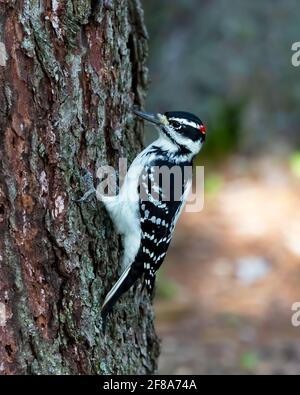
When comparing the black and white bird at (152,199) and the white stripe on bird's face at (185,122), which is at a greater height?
the white stripe on bird's face at (185,122)

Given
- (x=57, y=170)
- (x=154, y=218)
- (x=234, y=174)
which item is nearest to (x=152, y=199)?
(x=154, y=218)

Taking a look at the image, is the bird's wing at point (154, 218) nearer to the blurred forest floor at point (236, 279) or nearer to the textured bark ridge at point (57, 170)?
the textured bark ridge at point (57, 170)

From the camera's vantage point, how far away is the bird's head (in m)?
4.73

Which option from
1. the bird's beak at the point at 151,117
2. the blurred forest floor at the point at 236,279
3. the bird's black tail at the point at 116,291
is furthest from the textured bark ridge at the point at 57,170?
the blurred forest floor at the point at 236,279

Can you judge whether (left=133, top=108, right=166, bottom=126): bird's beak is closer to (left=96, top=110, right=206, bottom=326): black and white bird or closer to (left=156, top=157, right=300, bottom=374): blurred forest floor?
(left=96, top=110, right=206, bottom=326): black and white bird

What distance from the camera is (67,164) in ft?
12.5

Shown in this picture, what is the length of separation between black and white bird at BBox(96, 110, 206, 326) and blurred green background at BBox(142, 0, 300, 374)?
3.16 m

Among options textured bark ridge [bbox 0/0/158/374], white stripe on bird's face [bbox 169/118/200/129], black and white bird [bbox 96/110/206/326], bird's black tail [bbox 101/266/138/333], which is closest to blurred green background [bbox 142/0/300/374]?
black and white bird [bbox 96/110/206/326]

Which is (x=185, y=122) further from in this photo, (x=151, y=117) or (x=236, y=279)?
(x=236, y=279)

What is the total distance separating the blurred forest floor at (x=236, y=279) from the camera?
746 cm

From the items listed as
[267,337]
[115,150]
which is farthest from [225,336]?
[115,150]
